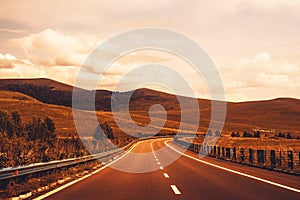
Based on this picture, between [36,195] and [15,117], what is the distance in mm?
70912

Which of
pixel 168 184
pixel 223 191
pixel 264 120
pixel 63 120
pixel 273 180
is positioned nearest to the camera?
pixel 223 191

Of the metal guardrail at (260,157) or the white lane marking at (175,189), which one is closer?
the white lane marking at (175,189)

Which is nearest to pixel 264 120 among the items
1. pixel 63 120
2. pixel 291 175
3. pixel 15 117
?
pixel 63 120

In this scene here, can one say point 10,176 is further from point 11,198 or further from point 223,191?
point 223,191

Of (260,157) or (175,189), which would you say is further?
(260,157)

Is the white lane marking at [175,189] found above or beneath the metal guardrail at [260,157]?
beneath

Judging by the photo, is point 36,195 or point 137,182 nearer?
point 36,195

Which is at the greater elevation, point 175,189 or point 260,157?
point 260,157

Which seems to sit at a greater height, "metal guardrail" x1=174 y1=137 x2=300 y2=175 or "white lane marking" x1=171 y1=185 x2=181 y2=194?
"metal guardrail" x1=174 y1=137 x2=300 y2=175

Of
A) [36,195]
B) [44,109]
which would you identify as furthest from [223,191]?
[44,109]

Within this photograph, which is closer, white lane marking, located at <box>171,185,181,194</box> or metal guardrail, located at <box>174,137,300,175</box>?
white lane marking, located at <box>171,185,181,194</box>

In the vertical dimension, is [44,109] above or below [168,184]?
above

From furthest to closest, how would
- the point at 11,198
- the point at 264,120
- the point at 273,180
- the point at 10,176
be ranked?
the point at 264,120 < the point at 273,180 < the point at 10,176 < the point at 11,198

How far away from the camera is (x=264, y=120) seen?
611 ft
